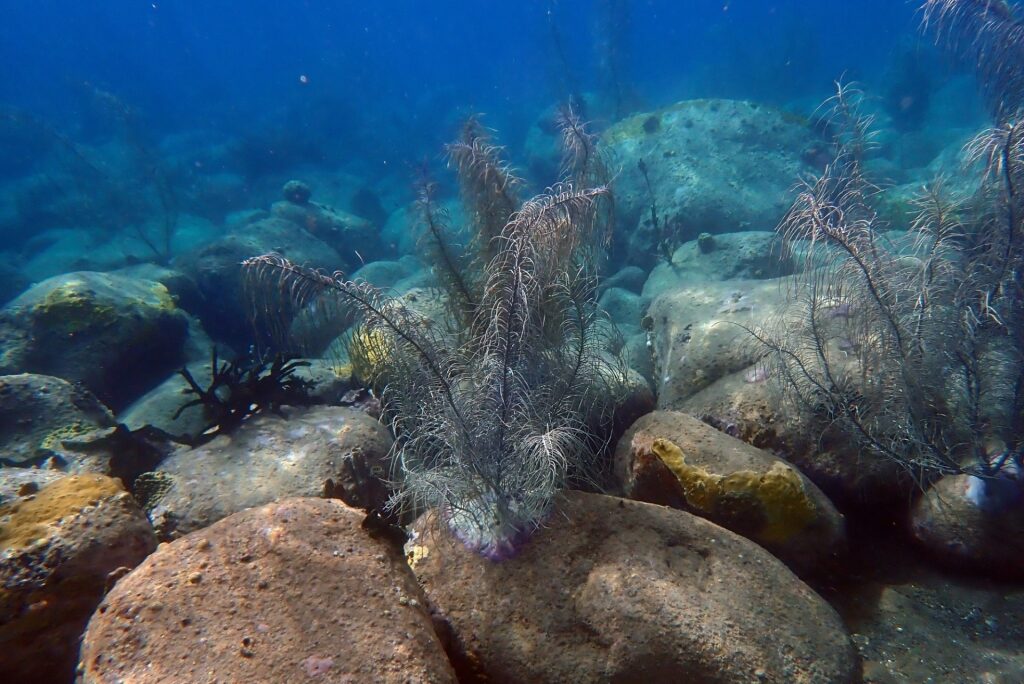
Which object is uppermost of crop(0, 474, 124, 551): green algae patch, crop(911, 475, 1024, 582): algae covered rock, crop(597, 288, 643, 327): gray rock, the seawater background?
the seawater background

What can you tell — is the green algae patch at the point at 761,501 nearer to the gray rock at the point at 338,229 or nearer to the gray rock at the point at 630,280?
the gray rock at the point at 630,280

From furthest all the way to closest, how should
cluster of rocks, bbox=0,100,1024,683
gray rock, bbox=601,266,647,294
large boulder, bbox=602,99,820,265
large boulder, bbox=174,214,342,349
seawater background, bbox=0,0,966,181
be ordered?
seawater background, bbox=0,0,966,181 < large boulder, bbox=602,99,820,265 < gray rock, bbox=601,266,647,294 < large boulder, bbox=174,214,342,349 < cluster of rocks, bbox=0,100,1024,683

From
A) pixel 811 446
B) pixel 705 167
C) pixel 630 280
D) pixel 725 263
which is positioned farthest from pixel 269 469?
pixel 705 167

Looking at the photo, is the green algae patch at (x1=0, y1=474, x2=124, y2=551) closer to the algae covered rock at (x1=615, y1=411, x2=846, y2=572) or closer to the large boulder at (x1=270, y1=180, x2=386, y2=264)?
the algae covered rock at (x1=615, y1=411, x2=846, y2=572)

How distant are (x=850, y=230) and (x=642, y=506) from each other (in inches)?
104

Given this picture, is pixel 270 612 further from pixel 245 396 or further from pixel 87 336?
pixel 87 336

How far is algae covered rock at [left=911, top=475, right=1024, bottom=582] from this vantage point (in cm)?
349

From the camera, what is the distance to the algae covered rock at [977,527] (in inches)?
137

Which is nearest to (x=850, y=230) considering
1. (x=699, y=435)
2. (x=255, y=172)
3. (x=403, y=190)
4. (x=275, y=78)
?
(x=699, y=435)

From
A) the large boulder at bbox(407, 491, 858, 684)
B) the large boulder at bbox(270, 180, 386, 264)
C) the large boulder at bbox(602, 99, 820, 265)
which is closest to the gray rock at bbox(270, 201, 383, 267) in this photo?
the large boulder at bbox(270, 180, 386, 264)

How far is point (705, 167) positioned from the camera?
13.4 meters

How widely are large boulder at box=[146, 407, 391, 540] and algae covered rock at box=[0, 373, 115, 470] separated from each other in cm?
158

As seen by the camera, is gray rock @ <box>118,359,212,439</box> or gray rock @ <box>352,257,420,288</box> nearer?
gray rock @ <box>118,359,212,439</box>

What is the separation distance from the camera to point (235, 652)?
2287 mm
